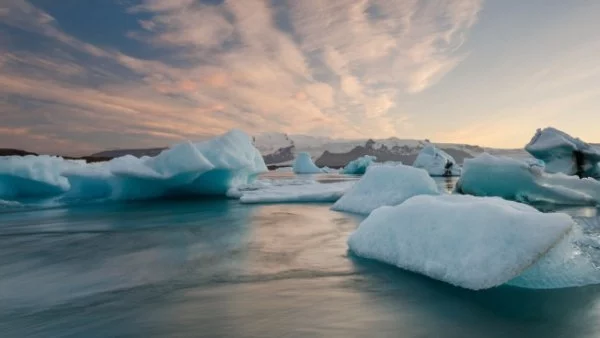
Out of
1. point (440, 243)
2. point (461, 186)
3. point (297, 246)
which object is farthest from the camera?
point (461, 186)

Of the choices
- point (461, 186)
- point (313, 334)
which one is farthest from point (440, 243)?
point (461, 186)

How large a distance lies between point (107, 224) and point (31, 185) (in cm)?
1183

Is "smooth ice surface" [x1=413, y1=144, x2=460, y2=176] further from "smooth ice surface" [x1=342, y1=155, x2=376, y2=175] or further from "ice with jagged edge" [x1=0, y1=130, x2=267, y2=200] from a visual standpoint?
"ice with jagged edge" [x1=0, y1=130, x2=267, y2=200]

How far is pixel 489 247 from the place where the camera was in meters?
3.66

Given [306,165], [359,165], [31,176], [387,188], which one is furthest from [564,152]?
[306,165]

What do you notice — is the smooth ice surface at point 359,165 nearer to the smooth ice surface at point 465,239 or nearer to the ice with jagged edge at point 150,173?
the ice with jagged edge at point 150,173

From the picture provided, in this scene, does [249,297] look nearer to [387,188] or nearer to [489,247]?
[489,247]

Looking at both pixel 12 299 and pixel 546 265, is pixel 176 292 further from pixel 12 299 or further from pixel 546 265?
pixel 546 265

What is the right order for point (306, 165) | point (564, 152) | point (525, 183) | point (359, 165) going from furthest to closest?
point (306, 165) < point (359, 165) < point (564, 152) < point (525, 183)

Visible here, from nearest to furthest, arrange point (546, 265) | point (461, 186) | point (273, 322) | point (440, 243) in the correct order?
point (273, 322) < point (546, 265) < point (440, 243) < point (461, 186)

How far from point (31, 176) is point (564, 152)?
887 inches

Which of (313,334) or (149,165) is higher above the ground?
(149,165)

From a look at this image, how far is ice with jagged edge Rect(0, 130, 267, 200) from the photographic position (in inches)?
541

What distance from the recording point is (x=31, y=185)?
59.8ft
